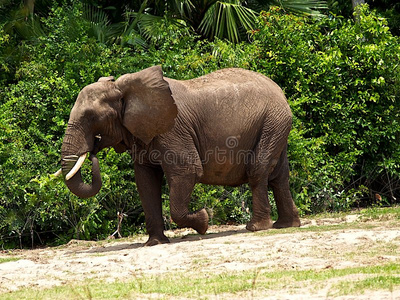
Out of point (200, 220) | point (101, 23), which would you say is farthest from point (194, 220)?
point (101, 23)

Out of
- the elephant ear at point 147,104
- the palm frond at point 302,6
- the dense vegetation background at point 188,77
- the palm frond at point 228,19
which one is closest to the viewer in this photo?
the elephant ear at point 147,104

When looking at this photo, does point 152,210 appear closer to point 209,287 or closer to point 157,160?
point 157,160

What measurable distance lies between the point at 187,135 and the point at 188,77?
348cm

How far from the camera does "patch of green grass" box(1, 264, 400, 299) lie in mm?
6918

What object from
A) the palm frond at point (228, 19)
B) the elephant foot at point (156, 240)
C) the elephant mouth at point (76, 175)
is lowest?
the elephant foot at point (156, 240)

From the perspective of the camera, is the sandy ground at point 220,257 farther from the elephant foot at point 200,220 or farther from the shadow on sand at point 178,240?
the elephant foot at point 200,220

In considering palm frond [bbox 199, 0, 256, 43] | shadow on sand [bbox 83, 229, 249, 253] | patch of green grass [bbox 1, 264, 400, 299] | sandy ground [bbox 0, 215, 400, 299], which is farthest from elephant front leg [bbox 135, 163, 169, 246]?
palm frond [bbox 199, 0, 256, 43]

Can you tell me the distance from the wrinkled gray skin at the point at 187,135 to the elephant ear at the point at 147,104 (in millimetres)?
13

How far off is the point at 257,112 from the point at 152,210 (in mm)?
1986

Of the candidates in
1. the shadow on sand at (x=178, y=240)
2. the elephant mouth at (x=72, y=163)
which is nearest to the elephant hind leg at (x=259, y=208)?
the shadow on sand at (x=178, y=240)

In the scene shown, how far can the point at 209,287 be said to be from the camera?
729 cm

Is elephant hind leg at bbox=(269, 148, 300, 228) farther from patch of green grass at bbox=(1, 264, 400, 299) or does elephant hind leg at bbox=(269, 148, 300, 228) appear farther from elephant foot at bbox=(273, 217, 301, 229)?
patch of green grass at bbox=(1, 264, 400, 299)

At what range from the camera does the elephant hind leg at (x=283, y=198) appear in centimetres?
1195

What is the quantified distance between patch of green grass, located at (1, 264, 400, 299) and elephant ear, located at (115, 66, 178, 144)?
2.92 metres
